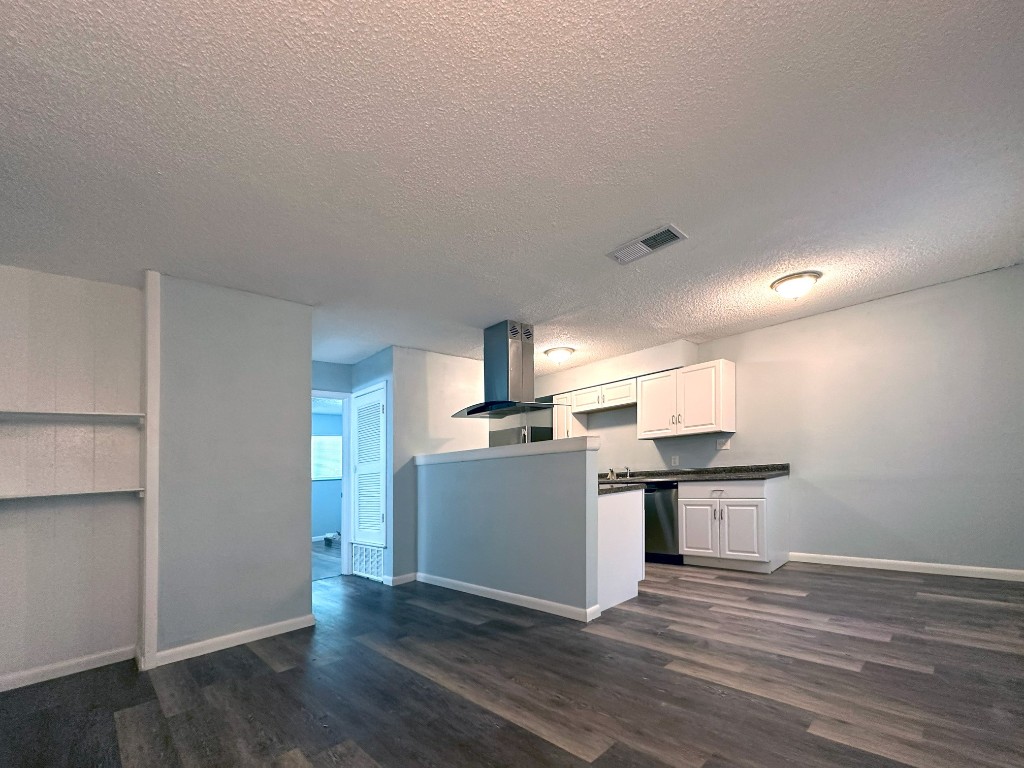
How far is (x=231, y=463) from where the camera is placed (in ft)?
11.0

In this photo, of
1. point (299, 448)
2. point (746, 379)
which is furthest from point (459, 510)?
point (746, 379)

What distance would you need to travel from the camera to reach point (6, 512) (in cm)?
283

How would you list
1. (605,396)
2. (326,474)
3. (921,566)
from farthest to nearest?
(326,474) → (605,396) → (921,566)

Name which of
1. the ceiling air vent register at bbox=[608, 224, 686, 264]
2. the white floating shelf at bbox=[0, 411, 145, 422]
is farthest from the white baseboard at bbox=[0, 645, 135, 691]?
the ceiling air vent register at bbox=[608, 224, 686, 264]

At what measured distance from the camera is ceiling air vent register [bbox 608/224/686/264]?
2947mm

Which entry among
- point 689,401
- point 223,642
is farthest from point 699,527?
point 223,642

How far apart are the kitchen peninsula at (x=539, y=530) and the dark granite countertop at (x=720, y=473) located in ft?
2.76

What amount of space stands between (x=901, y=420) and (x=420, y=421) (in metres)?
4.32

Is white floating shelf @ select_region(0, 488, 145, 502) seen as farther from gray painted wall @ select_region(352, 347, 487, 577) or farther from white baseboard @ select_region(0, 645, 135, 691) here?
gray painted wall @ select_region(352, 347, 487, 577)

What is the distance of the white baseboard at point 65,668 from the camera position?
2719mm

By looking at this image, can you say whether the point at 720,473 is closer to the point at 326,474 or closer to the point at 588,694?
the point at 588,694

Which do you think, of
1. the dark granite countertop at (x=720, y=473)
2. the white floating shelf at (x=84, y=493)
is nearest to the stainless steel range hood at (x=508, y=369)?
the dark granite countertop at (x=720, y=473)

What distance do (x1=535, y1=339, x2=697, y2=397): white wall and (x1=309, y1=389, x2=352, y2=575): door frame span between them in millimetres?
2680

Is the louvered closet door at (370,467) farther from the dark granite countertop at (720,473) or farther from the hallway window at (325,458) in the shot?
the hallway window at (325,458)
